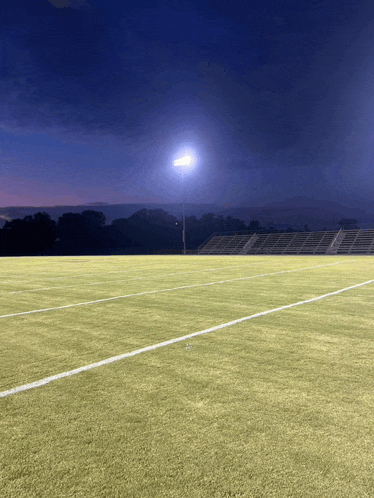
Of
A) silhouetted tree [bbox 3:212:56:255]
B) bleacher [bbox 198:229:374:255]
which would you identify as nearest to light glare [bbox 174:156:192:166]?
bleacher [bbox 198:229:374:255]

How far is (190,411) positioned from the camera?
224 centimetres

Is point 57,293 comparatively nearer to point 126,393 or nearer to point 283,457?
point 126,393

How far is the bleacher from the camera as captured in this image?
3791 centimetres

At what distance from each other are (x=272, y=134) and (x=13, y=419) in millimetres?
93307

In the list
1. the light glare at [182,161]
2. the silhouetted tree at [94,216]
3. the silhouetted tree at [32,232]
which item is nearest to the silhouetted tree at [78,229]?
the silhouetted tree at [32,232]

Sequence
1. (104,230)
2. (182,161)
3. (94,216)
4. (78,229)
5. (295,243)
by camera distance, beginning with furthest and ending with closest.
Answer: (94,216)
(78,229)
(104,230)
(182,161)
(295,243)

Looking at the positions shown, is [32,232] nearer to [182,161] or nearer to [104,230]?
[104,230]

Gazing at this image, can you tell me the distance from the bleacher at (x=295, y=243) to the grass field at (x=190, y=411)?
120ft

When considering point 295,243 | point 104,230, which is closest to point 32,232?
point 104,230

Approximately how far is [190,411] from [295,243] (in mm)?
42336

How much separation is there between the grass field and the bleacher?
36.5m

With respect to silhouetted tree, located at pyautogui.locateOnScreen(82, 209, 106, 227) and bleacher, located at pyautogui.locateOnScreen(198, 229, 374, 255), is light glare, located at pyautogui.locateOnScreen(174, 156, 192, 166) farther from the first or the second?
silhouetted tree, located at pyautogui.locateOnScreen(82, 209, 106, 227)

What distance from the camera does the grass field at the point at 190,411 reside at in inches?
62.7

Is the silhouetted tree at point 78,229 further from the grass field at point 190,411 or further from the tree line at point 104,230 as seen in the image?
the grass field at point 190,411
